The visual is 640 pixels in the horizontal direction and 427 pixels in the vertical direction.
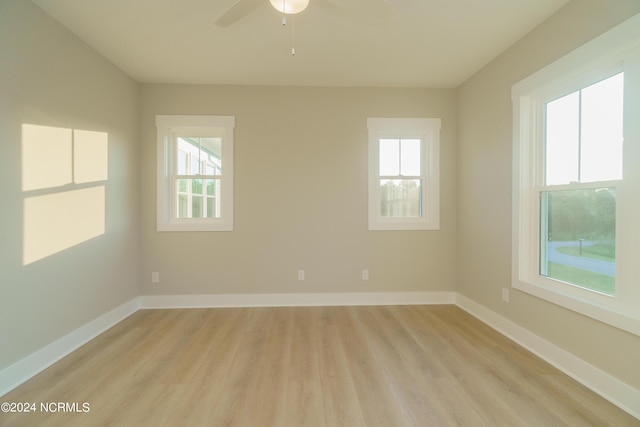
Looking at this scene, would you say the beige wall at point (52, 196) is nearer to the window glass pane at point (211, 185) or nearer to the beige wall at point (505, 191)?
the window glass pane at point (211, 185)

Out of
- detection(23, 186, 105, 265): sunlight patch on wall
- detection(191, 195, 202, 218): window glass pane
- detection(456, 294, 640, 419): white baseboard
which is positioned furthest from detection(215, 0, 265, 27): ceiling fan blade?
detection(456, 294, 640, 419): white baseboard

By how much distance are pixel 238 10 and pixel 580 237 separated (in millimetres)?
2794

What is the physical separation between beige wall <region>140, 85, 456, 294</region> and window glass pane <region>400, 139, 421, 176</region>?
1.02 feet

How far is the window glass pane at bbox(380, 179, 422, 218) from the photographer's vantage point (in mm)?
3555

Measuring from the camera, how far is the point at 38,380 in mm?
1947

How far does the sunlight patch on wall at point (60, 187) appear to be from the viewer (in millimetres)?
2006

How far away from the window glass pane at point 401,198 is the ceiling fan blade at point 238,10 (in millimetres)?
2400

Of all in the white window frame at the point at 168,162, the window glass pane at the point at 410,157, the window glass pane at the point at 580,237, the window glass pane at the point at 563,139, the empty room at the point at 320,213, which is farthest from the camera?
the window glass pane at the point at 410,157

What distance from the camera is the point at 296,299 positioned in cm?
341

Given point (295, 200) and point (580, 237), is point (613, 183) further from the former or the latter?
point (295, 200)

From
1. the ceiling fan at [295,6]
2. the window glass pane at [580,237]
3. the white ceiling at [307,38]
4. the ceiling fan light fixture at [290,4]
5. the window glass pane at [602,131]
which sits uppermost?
the white ceiling at [307,38]

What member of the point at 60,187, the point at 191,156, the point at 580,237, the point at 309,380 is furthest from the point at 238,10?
the point at 580,237

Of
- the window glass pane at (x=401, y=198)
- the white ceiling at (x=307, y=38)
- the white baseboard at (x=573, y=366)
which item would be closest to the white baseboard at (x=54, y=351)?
the white ceiling at (x=307, y=38)

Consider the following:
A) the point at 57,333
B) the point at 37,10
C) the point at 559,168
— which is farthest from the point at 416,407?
the point at 37,10
